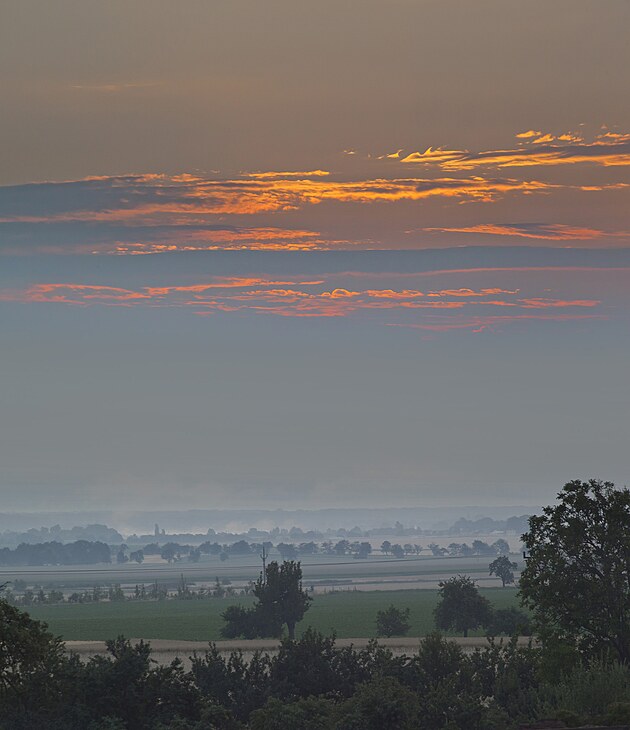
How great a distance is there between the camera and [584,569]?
204ft

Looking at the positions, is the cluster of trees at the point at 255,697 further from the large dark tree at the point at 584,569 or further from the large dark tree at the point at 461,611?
the large dark tree at the point at 461,611

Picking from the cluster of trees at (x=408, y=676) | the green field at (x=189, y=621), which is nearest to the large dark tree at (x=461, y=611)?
the green field at (x=189, y=621)

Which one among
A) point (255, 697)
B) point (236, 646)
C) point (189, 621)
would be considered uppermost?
point (189, 621)

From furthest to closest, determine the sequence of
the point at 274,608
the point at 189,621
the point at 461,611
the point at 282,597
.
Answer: the point at 189,621, the point at 282,597, the point at 274,608, the point at 461,611

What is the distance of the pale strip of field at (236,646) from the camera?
10806 centimetres

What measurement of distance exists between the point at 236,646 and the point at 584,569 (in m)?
58.0

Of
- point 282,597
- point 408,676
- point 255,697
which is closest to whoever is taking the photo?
point 255,697

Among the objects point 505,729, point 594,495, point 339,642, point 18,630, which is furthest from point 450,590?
point 18,630

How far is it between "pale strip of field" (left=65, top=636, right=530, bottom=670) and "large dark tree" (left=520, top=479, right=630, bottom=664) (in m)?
39.6

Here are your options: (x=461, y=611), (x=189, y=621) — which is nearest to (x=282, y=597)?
(x=461, y=611)

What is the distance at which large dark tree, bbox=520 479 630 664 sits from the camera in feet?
198

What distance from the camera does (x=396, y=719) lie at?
159 feet

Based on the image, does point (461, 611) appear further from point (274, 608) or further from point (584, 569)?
point (584, 569)

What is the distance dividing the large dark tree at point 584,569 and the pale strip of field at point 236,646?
39593 millimetres
